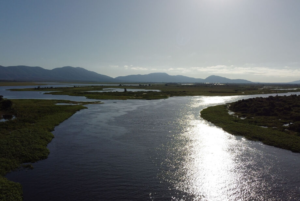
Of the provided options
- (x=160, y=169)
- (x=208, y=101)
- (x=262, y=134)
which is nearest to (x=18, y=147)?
(x=160, y=169)

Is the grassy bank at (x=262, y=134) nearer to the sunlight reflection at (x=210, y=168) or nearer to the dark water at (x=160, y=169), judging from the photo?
the dark water at (x=160, y=169)

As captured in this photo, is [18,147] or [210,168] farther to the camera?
[18,147]

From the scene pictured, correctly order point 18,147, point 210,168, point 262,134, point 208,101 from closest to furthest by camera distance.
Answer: point 210,168
point 18,147
point 262,134
point 208,101

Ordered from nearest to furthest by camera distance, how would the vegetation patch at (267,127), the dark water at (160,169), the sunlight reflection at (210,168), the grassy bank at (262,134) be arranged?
the dark water at (160,169), the sunlight reflection at (210,168), the grassy bank at (262,134), the vegetation patch at (267,127)

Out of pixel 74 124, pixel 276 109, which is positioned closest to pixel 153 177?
pixel 74 124

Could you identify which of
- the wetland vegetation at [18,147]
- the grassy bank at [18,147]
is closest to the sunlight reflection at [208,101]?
the wetland vegetation at [18,147]

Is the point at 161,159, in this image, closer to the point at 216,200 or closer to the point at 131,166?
the point at 131,166

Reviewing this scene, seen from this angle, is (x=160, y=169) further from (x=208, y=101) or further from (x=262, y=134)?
(x=208, y=101)

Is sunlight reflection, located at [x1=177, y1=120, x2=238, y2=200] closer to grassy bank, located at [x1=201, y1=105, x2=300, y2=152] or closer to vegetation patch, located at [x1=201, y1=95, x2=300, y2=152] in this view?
grassy bank, located at [x1=201, y1=105, x2=300, y2=152]

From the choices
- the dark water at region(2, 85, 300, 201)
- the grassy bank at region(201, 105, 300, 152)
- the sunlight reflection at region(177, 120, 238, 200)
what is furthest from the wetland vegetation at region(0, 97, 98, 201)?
the grassy bank at region(201, 105, 300, 152)
